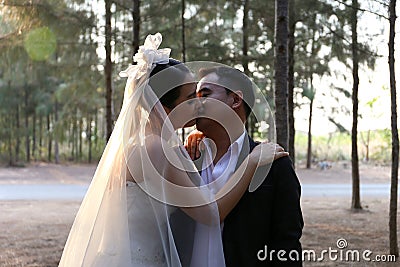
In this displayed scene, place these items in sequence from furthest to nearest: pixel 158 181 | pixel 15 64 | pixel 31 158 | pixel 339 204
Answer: pixel 31 158
pixel 339 204
pixel 15 64
pixel 158 181

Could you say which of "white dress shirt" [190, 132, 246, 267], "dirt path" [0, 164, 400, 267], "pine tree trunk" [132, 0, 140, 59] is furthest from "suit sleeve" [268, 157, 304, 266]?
"pine tree trunk" [132, 0, 140, 59]

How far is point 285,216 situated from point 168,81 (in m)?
0.72

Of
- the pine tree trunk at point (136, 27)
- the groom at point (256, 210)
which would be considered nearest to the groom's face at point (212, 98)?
the groom at point (256, 210)

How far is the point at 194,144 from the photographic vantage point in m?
2.38

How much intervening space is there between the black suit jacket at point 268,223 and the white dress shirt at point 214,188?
4 centimetres

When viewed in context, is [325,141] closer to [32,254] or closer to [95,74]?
[95,74]

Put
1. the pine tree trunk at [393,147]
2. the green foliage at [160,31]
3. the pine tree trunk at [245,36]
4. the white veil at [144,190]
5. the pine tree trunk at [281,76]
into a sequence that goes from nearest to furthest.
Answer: the white veil at [144,190] → the pine tree trunk at [281,76] → the pine tree trunk at [393,147] → the green foliage at [160,31] → the pine tree trunk at [245,36]

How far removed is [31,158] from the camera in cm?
2562

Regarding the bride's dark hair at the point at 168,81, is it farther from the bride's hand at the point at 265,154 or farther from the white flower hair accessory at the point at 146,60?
the bride's hand at the point at 265,154

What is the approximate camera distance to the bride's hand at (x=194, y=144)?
235cm

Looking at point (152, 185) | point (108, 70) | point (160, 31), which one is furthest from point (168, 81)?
point (160, 31)

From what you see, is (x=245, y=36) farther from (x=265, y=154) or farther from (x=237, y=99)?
(x=265, y=154)

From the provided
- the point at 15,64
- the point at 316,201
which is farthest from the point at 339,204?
the point at 15,64

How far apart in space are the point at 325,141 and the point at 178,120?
26574 millimetres
